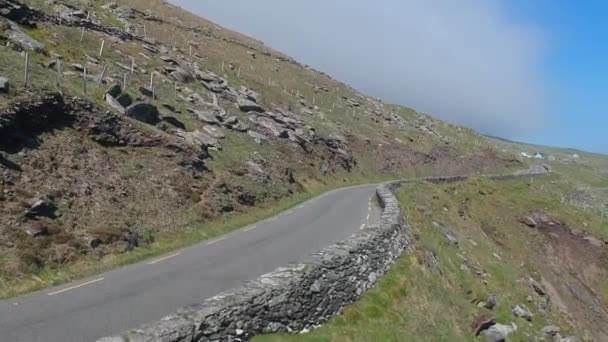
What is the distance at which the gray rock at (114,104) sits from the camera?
30827mm

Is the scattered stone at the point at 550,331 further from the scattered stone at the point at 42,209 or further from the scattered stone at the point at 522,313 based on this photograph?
the scattered stone at the point at 42,209

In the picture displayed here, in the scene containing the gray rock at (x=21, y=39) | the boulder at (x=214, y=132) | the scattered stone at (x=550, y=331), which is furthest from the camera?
the boulder at (x=214, y=132)

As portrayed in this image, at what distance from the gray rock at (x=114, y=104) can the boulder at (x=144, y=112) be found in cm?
49

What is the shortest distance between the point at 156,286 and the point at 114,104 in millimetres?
17157

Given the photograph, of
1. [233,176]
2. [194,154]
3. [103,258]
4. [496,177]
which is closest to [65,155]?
[103,258]

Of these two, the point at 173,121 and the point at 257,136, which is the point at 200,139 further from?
the point at 257,136

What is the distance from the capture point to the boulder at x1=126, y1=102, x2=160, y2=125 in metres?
32.2

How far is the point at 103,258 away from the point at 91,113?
9.81m

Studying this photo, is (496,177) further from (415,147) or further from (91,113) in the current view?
(91,113)

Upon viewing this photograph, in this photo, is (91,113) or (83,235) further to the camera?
(91,113)

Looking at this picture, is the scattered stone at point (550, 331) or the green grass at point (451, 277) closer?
the green grass at point (451, 277)

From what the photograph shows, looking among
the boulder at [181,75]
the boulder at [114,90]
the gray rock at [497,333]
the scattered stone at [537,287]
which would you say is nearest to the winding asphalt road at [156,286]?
the gray rock at [497,333]

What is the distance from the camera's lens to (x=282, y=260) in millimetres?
20172

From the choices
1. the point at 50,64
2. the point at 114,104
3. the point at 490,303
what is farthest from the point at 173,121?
the point at 490,303
